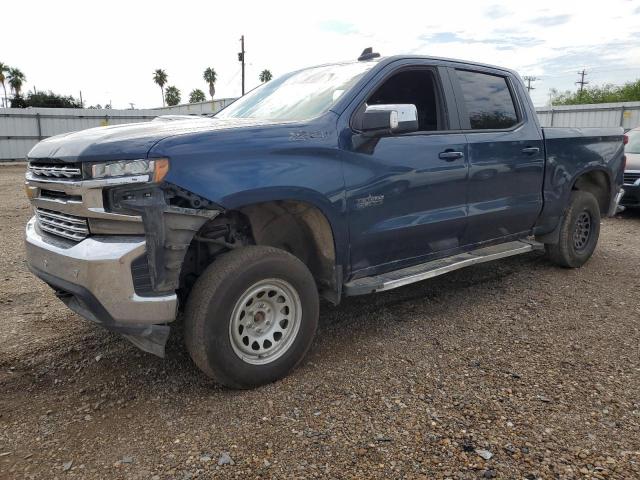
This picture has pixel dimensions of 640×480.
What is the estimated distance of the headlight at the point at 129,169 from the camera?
8.24ft

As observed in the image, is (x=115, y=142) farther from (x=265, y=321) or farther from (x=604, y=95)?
(x=604, y=95)

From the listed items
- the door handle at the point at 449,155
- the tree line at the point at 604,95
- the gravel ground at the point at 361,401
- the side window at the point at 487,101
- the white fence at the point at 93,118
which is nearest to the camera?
the gravel ground at the point at 361,401

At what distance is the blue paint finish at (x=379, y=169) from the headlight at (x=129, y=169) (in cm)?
4

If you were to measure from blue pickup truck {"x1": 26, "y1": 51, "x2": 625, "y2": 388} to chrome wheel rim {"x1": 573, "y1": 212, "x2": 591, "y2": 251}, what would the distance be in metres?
1.13

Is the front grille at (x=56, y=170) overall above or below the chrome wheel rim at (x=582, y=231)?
above

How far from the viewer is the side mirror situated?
10.4ft

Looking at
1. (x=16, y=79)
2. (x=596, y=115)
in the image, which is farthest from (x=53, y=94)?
(x=596, y=115)

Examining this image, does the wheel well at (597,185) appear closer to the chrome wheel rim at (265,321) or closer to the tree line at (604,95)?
the chrome wheel rim at (265,321)

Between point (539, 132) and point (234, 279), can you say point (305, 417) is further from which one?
point (539, 132)

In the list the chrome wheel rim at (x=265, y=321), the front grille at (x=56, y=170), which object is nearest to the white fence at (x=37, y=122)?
the front grille at (x=56, y=170)

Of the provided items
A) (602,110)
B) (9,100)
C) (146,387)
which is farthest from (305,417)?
(9,100)

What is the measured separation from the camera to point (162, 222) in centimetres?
256

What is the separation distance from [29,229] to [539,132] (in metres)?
4.34

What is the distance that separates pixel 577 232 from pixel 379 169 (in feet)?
10.7
